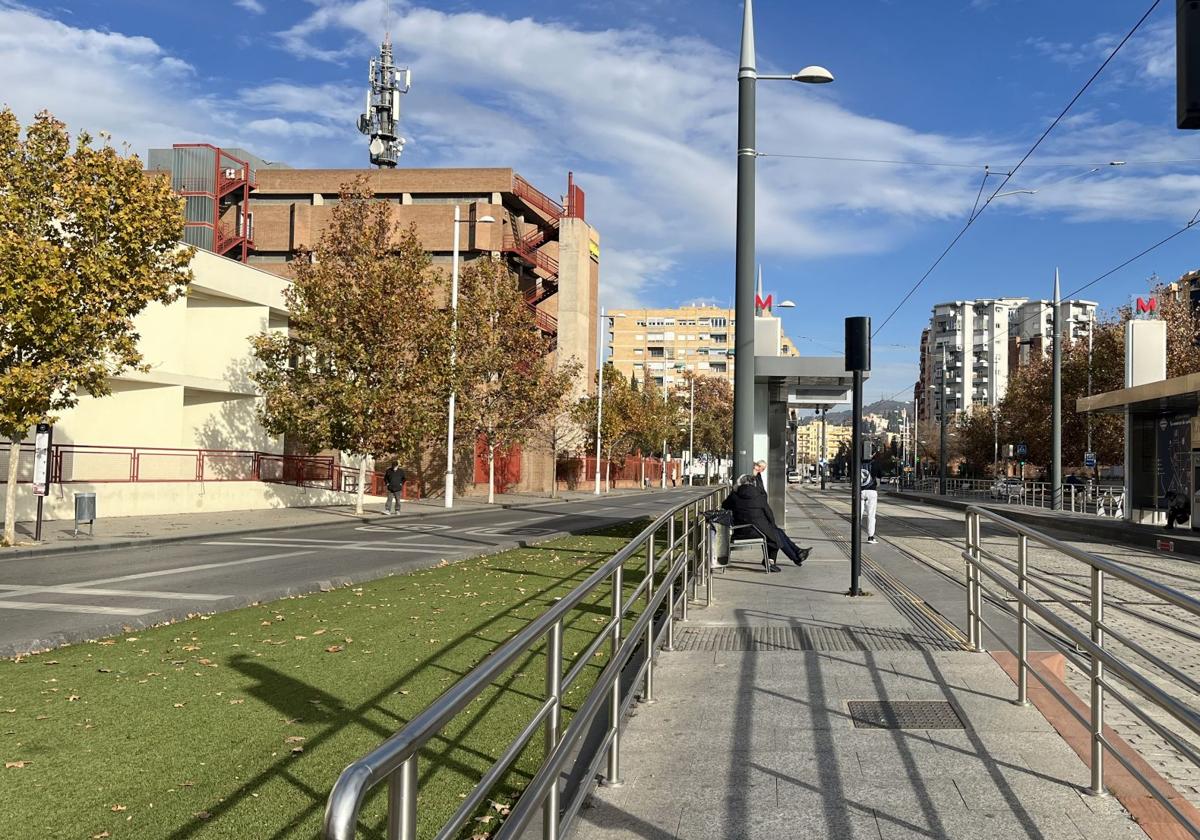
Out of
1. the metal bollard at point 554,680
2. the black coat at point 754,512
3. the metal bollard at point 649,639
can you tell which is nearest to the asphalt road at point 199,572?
the black coat at point 754,512

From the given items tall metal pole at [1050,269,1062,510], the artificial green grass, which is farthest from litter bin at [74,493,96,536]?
tall metal pole at [1050,269,1062,510]

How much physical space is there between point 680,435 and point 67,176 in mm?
80602

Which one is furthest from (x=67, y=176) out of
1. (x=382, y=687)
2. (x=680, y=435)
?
(x=680, y=435)

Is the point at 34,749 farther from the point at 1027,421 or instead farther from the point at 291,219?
the point at 1027,421

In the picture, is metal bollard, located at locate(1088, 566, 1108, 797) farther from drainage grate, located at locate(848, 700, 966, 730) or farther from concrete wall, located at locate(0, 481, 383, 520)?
concrete wall, located at locate(0, 481, 383, 520)

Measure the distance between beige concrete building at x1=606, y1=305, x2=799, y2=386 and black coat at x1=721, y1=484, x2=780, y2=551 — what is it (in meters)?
138

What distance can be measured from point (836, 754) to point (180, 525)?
22.6 meters

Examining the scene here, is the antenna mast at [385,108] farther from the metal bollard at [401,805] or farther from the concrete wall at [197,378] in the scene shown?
the metal bollard at [401,805]

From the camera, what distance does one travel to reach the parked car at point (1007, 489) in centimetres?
5088

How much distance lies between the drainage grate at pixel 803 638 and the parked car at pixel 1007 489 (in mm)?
44077

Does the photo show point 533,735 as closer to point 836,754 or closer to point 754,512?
point 836,754

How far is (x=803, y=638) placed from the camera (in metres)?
8.38

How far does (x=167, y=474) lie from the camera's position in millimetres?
29156

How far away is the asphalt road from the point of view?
1021cm
